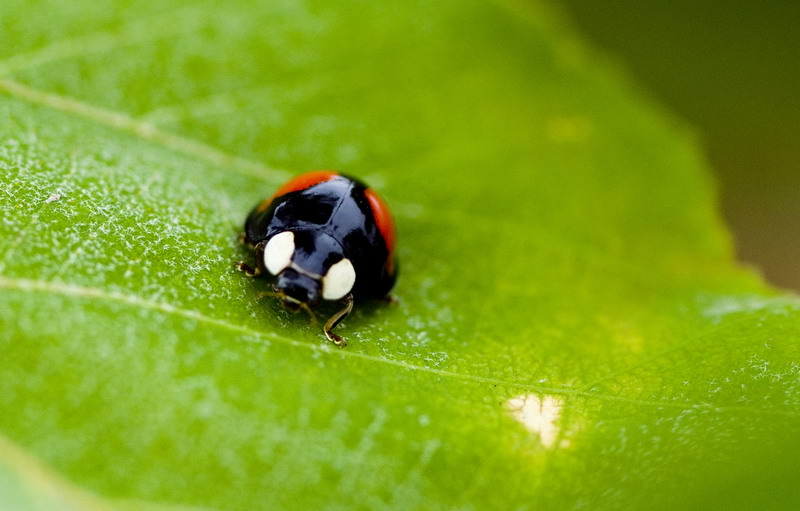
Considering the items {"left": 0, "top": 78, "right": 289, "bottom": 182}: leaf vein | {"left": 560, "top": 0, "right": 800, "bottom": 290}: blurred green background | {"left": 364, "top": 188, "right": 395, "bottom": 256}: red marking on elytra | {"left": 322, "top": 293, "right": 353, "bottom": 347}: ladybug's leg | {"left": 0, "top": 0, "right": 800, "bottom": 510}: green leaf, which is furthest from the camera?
{"left": 560, "top": 0, "right": 800, "bottom": 290}: blurred green background

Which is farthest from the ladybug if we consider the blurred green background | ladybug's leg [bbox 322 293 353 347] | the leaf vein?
the blurred green background

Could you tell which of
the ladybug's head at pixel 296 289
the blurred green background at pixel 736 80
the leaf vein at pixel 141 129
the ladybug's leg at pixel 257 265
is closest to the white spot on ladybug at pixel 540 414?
the ladybug's head at pixel 296 289

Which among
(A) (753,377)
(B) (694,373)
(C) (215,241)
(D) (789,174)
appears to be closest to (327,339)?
(C) (215,241)

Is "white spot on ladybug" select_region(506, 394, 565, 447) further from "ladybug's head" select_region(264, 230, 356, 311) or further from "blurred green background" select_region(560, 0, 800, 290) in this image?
"blurred green background" select_region(560, 0, 800, 290)

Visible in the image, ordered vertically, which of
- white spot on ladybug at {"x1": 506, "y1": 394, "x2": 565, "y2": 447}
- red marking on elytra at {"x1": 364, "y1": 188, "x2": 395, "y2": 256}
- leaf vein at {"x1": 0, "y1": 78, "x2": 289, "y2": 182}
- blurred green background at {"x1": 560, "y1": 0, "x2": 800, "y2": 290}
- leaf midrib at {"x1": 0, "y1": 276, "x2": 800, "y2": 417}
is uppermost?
blurred green background at {"x1": 560, "y1": 0, "x2": 800, "y2": 290}

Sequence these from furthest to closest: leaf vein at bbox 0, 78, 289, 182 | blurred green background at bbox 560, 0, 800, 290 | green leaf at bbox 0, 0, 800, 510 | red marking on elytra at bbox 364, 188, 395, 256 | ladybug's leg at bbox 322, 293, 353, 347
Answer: blurred green background at bbox 560, 0, 800, 290, leaf vein at bbox 0, 78, 289, 182, red marking on elytra at bbox 364, 188, 395, 256, ladybug's leg at bbox 322, 293, 353, 347, green leaf at bbox 0, 0, 800, 510

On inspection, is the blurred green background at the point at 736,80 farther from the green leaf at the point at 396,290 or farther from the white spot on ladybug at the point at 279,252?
the white spot on ladybug at the point at 279,252

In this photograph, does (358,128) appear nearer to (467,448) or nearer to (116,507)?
(467,448)

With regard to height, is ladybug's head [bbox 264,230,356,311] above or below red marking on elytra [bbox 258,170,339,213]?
below

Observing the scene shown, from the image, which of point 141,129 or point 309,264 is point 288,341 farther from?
point 141,129
